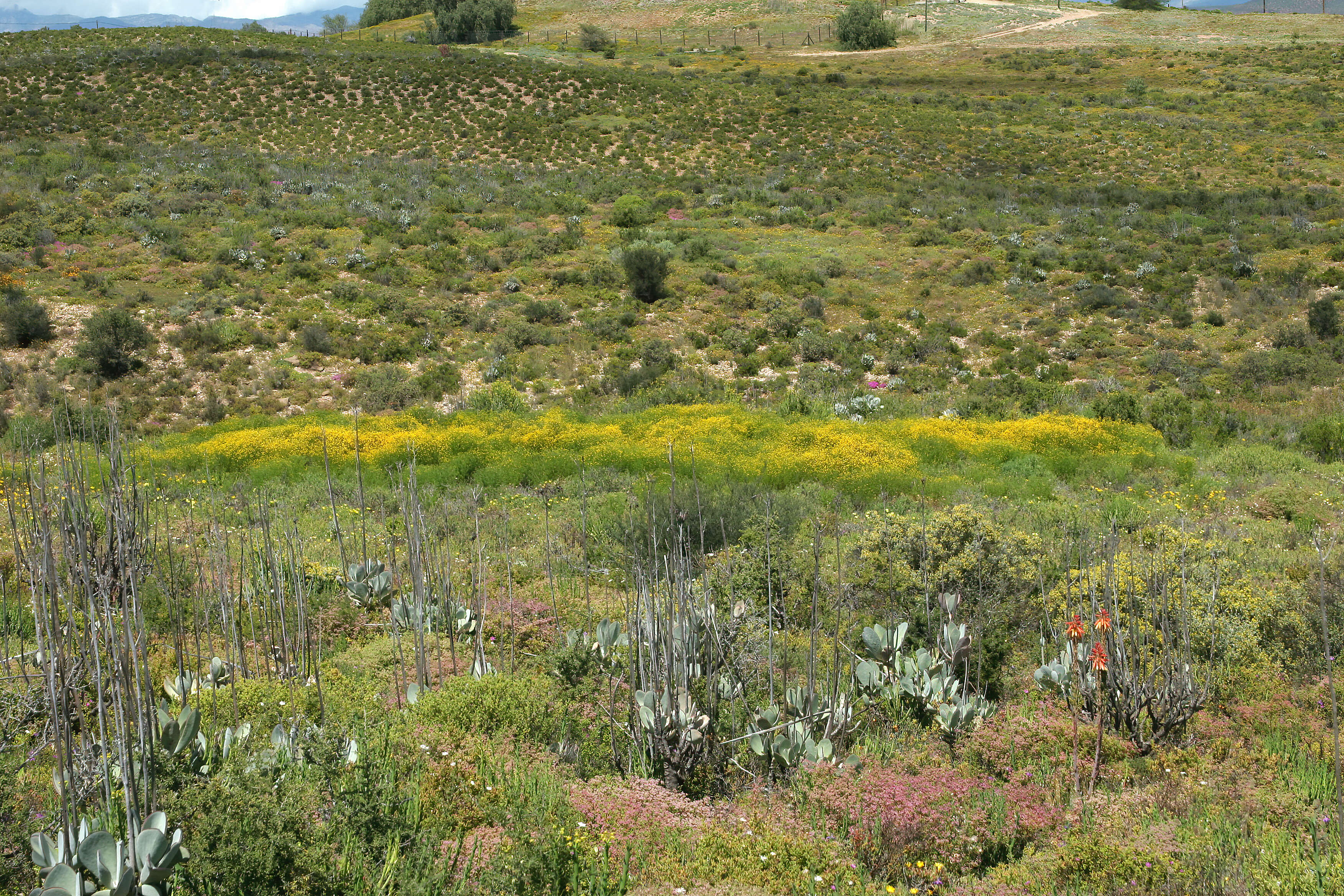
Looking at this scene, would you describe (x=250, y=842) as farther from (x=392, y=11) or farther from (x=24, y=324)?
(x=392, y=11)

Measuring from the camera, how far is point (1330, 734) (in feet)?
18.9

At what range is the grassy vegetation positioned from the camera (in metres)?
4.58

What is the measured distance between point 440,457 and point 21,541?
6394mm

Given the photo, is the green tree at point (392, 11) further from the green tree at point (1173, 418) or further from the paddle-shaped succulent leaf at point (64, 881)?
the paddle-shaped succulent leaf at point (64, 881)

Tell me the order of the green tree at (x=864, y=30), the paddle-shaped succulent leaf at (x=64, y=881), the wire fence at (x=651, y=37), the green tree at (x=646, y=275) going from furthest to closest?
1. the green tree at (x=864, y=30)
2. the wire fence at (x=651, y=37)
3. the green tree at (x=646, y=275)
4. the paddle-shaped succulent leaf at (x=64, y=881)

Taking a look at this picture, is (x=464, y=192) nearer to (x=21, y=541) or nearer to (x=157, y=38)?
(x=21, y=541)

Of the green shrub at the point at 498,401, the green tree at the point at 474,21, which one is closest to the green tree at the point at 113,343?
the green shrub at the point at 498,401

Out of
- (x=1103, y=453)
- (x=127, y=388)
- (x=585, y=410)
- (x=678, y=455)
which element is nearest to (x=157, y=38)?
(x=127, y=388)

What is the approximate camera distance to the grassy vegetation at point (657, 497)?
4582 mm

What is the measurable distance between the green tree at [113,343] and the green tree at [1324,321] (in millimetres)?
25754

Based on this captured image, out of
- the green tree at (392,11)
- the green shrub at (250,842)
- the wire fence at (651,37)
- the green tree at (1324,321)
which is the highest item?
the green tree at (392,11)

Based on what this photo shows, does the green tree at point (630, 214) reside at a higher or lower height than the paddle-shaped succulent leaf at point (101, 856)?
higher

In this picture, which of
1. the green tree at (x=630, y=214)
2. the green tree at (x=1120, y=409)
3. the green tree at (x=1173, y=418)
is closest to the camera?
the green tree at (x=1173, y=418)

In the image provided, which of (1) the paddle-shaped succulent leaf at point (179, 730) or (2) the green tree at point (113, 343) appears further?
(2) the green tree at point (113, 343)
